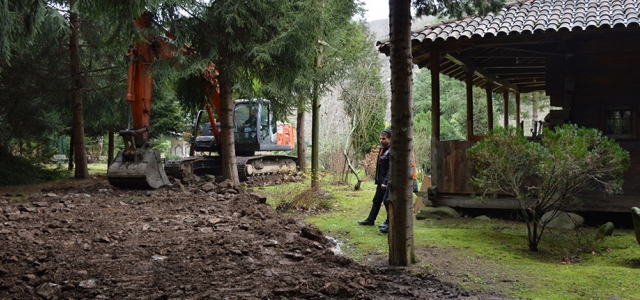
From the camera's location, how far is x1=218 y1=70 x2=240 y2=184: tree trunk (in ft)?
46.2

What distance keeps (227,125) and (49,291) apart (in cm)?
928

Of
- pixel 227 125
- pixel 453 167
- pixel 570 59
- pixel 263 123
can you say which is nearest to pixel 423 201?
pixel 453 167

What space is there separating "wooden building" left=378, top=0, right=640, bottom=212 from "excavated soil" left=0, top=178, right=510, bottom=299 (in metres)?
3.48

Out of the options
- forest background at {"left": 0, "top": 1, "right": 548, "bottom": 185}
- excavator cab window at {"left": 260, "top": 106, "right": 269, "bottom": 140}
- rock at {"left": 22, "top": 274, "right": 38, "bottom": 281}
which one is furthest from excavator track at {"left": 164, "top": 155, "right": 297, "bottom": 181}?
rock at {"left": 22, "top": 274, "right": 38, "bottom": 281}

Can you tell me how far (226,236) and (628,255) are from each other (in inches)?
209

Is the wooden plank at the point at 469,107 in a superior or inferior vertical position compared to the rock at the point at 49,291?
superior

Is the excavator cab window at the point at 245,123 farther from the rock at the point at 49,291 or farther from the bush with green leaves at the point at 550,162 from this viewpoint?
the rock at the point at 49,291

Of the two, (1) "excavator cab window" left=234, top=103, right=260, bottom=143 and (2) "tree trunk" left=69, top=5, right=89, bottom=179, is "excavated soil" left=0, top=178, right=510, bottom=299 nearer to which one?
(2) "tree trunk" left=69, top=5, right=89, bottom=179

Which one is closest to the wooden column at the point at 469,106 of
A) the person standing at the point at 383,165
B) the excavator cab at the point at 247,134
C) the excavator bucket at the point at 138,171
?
the person standing at the point at 383,165

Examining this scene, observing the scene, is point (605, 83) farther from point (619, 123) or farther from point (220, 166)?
point (220, 166)

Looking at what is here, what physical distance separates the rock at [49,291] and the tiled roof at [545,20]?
7.04m

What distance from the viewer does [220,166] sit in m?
18.8

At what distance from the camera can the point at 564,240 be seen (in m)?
8.51

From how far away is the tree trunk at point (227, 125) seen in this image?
14094mm
